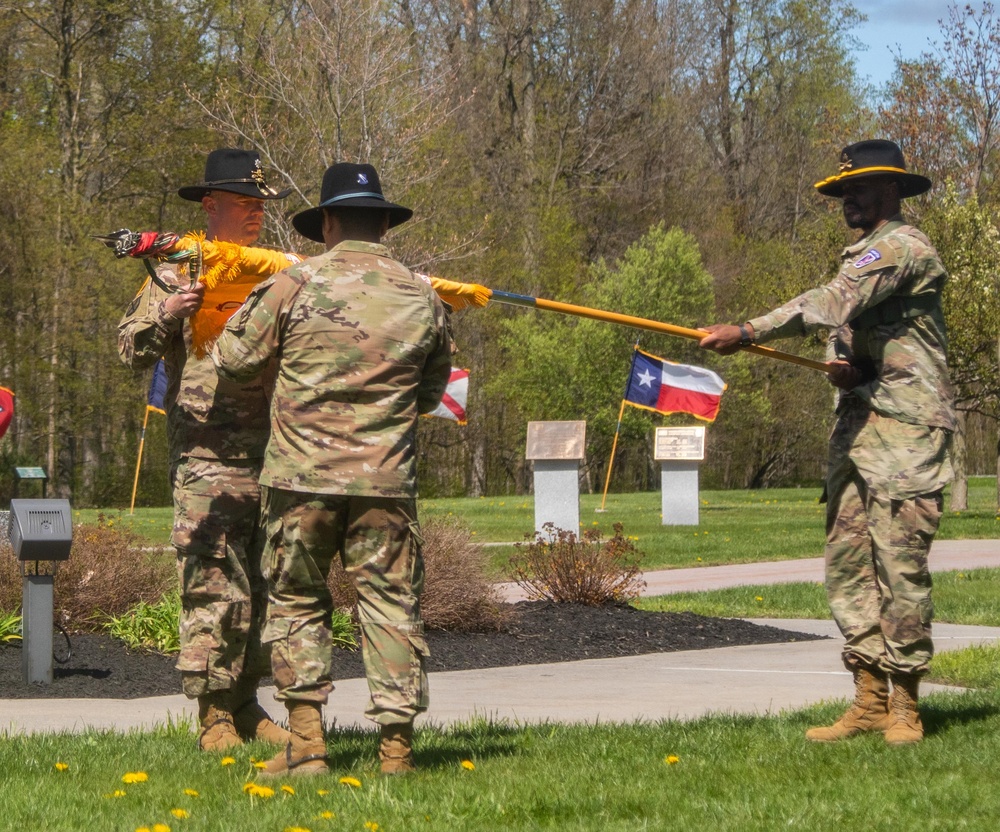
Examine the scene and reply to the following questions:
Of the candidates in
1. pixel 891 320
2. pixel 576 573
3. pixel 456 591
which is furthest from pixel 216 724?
pixel 576 573

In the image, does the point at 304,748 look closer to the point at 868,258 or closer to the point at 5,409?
the point at 868,258

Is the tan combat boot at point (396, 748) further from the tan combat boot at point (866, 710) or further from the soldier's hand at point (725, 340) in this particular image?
the soldier's hand at point (725, 340)

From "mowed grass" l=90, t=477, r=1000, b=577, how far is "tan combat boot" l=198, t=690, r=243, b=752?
7.30m

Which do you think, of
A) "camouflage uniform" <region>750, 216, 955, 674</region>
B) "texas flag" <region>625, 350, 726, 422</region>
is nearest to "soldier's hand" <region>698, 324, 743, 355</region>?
"camouflage uniform" <region>750, 216, 955, 674</region>

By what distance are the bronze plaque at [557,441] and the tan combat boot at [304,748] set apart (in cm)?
1315

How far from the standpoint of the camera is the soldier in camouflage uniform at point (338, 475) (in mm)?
5203

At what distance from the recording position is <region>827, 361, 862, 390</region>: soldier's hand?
6.14m

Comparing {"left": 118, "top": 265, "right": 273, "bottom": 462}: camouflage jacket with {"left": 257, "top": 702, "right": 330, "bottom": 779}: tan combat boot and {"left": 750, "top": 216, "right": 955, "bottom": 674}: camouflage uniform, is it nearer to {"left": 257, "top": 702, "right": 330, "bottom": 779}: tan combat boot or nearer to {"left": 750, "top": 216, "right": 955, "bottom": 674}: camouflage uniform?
{"left": 257, "top": 702, "right": 330, "bottom": 779}: tan combat boot

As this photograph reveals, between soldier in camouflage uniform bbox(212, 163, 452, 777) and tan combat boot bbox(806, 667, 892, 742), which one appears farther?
tan combat boot bbox(806, 667, 892, 742)

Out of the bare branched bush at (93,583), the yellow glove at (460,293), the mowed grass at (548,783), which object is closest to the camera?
the mowed grass at (548,783)

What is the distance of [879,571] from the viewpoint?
600 centimetres

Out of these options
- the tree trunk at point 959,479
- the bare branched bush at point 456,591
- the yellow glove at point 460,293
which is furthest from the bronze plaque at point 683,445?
the yellow glove at point 460,293

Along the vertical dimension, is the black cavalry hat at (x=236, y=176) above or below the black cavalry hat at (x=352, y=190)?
above

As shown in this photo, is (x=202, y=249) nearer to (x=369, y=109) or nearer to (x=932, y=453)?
(x=932, y=453)
